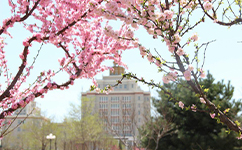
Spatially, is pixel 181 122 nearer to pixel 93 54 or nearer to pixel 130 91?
pixel 93 54

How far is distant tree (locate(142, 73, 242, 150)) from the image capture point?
11.1 metres

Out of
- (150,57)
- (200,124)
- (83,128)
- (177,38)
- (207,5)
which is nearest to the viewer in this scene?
(177,38)

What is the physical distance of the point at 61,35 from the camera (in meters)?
4.61

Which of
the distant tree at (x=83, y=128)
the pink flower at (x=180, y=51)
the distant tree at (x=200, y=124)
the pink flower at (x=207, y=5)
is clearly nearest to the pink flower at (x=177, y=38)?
the pink flower at (x=180, y=51)

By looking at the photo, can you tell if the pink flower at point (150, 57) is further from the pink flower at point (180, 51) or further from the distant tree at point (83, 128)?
the distant tree at point (83, 128)

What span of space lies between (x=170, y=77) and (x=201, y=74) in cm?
34

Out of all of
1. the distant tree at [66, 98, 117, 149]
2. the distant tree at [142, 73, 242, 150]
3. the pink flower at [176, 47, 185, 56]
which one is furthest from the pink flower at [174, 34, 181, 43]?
the distant tree at [66, 98, 117, 149]

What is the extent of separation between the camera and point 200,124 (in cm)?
1202

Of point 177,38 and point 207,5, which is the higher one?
point 207,5

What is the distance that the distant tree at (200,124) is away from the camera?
436 inches

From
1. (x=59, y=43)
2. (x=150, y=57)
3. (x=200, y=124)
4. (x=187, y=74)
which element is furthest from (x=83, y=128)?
(x=187, y=74)

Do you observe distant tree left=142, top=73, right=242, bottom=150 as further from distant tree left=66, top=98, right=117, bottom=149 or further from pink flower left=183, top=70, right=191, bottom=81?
distant tree left=66, top=98, right=117, bottom=149

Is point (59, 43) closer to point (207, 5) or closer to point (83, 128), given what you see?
point (207, 5)

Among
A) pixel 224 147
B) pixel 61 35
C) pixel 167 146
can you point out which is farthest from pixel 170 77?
pixel 167 146
